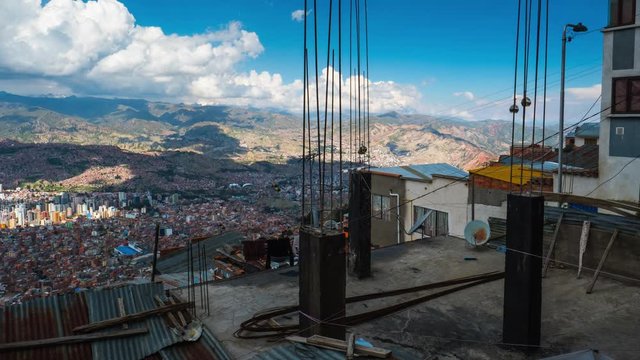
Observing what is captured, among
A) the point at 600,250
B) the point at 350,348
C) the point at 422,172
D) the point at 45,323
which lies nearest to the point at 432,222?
the point at 422,172

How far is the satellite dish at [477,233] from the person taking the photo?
40.7ft

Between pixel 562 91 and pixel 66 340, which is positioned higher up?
pixel 562 91

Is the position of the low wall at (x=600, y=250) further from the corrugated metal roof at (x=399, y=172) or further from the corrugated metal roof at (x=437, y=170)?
the corrugated metal roof at (x=437, y=170)

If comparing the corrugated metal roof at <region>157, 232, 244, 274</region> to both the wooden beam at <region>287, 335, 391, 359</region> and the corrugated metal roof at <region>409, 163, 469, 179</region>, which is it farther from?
the corrugated metal roof at <region>409, 163, 469, 179</region>

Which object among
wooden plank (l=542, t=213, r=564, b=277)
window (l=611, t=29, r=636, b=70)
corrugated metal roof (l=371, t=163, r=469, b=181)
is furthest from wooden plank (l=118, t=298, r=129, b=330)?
window (l=611, t=29, r=636, b=70)

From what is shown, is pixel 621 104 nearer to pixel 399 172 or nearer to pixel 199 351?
pixel 399 172

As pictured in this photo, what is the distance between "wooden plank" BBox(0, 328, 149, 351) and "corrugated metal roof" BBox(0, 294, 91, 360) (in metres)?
0.06

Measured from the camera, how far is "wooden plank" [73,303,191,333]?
21.5 feet

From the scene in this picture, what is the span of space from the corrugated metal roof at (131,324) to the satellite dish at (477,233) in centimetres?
870

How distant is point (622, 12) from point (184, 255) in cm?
1869

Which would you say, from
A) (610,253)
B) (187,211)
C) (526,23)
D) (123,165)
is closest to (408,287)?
(610,253)

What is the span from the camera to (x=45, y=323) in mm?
6711

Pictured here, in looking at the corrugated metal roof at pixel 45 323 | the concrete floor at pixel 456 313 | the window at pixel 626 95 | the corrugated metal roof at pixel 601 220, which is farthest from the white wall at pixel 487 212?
the corrugated metal roof at pixel 45 323

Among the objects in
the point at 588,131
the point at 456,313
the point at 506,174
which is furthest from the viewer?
the point at 588,131
